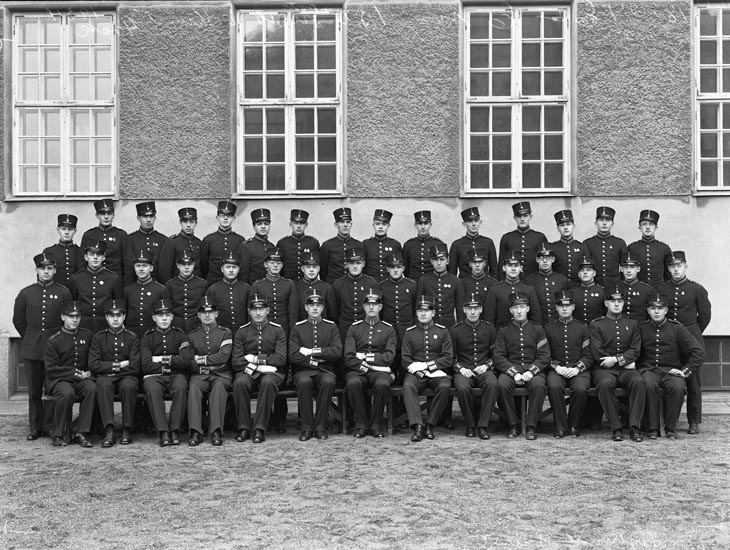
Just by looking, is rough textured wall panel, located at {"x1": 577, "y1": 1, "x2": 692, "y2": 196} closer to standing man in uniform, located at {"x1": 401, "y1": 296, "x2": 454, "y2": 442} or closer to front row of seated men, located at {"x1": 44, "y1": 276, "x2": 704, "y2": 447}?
front row of seated men, located at {"x1": 44, "y1": 276, "x2": 704, "y2": 447}

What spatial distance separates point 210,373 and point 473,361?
2478 mm

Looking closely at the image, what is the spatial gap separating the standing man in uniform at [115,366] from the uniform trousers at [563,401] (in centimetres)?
381

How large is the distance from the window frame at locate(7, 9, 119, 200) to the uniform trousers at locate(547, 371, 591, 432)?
5828 mm

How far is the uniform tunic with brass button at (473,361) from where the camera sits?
906 cm

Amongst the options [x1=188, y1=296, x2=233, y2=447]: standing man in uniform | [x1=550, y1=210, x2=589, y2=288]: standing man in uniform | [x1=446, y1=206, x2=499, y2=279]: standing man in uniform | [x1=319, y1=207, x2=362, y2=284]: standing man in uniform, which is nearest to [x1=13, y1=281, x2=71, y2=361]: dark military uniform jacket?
[x1=188, y1=296, x2=233, y2=447]: standing man in uniform

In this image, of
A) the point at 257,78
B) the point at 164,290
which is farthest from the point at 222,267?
the point at 257,78

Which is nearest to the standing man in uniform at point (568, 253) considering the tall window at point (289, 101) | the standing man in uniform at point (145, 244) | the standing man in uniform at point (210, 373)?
the tall window at point (289, 101)

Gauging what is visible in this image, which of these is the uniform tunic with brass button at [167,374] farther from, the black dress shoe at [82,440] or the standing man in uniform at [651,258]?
the standing man in uniform at [651,258]

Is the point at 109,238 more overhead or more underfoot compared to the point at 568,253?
more overhead

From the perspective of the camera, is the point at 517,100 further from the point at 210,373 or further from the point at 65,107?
the point at 65,107

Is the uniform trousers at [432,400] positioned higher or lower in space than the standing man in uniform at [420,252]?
lower

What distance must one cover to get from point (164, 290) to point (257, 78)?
346 centimetres

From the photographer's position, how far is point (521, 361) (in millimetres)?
9383

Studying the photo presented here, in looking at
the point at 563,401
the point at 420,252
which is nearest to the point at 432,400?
the point at 563,401
